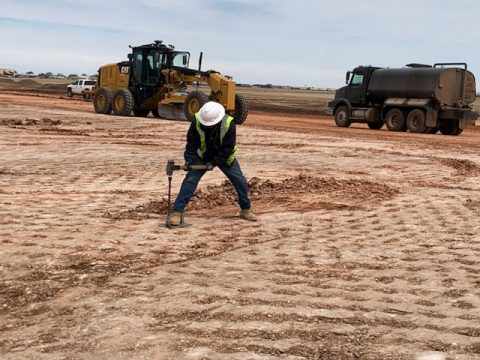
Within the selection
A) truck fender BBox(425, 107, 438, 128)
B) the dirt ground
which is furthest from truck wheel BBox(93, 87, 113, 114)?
the dirt ground

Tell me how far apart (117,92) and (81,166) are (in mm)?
14330

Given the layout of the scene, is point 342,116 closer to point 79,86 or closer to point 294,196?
point 294,196

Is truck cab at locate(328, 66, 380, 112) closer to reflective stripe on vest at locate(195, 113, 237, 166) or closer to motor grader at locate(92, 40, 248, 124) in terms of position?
motor grader at locate(92, 40, 248, 124)

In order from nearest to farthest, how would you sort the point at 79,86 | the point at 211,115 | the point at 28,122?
1. the point at 211,115
2. the point at 28,122
3. the point at 79,86

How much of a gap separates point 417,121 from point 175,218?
21.4 m

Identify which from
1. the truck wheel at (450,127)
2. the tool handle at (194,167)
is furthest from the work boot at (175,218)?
the truck wheel at (450,127)

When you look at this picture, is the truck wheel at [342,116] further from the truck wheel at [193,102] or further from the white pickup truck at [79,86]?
the white pickup truck at [79,86]

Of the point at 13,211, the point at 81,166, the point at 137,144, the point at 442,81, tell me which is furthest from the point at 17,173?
the point at 442,81

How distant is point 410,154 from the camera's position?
1748cm

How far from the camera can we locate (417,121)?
27.5m

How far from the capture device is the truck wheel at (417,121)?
27.1m

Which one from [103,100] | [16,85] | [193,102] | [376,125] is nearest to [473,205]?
[193,102]

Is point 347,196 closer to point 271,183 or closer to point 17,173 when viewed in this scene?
point 271,183

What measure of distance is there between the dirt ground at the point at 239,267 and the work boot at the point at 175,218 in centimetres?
15
